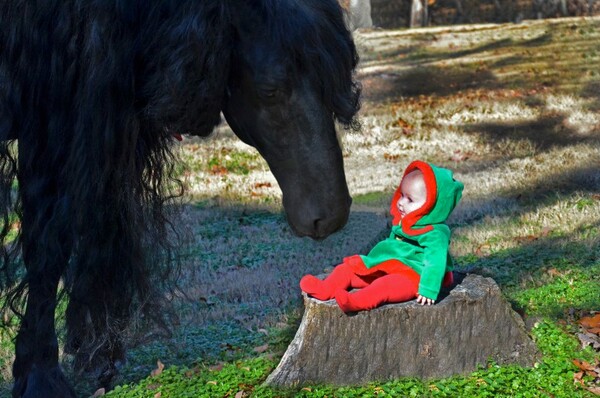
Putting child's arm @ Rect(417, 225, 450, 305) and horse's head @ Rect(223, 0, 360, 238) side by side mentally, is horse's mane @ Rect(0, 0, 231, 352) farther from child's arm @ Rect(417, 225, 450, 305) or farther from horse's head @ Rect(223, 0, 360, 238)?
child's arm @ Rect(417, 225, 450, 305)

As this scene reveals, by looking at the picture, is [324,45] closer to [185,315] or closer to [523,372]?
[523,372]


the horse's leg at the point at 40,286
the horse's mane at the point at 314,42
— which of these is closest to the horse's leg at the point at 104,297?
the horse's leg at the point at 40,286

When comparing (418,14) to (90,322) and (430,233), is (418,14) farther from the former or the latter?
(90,322)

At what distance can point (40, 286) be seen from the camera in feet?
16.5

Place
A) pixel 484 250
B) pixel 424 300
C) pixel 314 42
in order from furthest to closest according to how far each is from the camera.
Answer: pixel 484 250, pixel 424 300, pixel 314 42

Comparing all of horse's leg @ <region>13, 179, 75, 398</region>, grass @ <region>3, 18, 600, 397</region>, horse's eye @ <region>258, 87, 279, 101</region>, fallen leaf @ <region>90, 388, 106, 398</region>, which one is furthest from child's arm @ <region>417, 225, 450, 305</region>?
fallen leaf @ <region>90, 388, 106, 398</region>

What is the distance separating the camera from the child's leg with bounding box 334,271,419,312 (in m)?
4.87

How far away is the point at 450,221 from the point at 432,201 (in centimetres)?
516

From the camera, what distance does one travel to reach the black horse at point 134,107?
173 inches

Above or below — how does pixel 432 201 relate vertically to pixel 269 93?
below

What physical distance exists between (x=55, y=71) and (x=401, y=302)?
211 cm

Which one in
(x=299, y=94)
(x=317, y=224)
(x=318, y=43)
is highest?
(x=318, y=43)

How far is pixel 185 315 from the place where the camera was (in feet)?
23.6

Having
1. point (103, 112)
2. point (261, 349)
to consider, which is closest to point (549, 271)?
point (261, 349)
